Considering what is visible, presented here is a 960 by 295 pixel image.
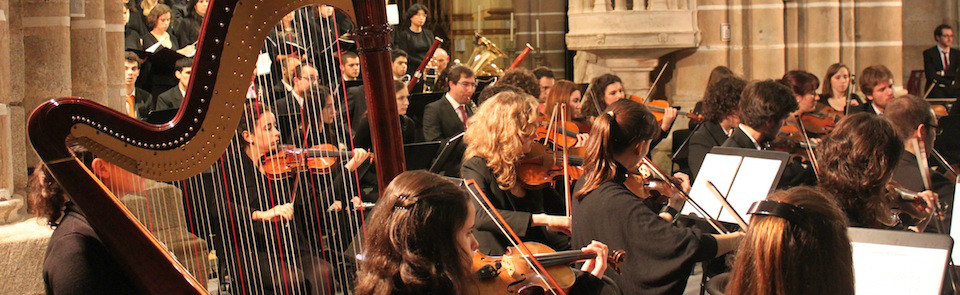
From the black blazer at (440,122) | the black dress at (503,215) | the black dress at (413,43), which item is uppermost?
the black dress at (413,43)

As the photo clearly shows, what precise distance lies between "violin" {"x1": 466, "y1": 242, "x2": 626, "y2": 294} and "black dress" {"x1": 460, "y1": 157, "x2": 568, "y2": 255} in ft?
2.87

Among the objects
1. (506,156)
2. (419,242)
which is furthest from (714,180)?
(419,242)

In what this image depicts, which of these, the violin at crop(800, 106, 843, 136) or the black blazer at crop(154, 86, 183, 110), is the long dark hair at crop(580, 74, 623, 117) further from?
the black blazer at crop(154, 86, 183, 110)

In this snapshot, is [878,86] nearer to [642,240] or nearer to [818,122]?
[818,122]

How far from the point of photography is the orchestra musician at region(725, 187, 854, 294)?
2.22 m

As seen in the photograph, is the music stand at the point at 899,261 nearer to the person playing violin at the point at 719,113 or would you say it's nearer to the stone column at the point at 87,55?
the person playing violin at the point at 719,113

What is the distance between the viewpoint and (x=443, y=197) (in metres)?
2.22

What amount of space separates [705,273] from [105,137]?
296cm

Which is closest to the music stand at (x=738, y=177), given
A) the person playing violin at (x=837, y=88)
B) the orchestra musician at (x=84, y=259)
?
the orchestra musician at (x=84, y=259)

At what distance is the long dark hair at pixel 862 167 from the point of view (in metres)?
3.47

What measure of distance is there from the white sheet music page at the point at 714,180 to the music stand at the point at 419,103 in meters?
2.81

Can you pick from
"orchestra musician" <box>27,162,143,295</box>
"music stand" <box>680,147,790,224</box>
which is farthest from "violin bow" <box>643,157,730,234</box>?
"orchestra musician" <box>27,162,143,295</box>

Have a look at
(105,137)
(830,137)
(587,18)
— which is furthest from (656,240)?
(587,18)

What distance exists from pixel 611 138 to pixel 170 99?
3.36 meters
